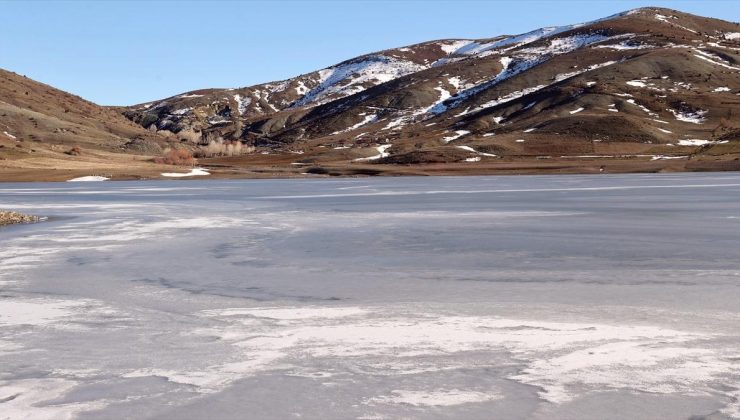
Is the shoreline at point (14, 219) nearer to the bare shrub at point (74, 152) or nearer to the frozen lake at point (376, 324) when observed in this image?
the frozen lake at point (376, 324)

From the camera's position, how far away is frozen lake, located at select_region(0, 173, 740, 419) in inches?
387

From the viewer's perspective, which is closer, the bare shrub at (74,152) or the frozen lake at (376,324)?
the frozen lake at (376,324)

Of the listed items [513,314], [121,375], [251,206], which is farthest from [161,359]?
[251,206]

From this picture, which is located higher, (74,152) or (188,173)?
(74,152)

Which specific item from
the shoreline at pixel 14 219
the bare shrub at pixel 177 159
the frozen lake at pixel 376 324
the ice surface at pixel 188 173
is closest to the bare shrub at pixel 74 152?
the bare shrub at pixel 177 159

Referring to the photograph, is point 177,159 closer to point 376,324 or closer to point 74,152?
point 74,152

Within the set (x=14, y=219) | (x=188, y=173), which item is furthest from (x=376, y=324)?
(x=188, y=173)

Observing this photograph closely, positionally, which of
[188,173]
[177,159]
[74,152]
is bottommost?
[188,173]

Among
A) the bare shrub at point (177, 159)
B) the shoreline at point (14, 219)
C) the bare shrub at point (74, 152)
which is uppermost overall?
the bare shrub at point (74, 152)

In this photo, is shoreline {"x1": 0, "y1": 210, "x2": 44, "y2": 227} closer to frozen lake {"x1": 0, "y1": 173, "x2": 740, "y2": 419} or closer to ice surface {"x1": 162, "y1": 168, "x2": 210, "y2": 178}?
frozen lake {"x1": 0, "y1": 173, "x2": 740, "y2": 419}

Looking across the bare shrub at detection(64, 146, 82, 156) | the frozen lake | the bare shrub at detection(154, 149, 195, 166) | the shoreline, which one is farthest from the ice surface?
the frozen lake

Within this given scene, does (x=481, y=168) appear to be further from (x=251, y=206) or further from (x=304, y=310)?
(x=304, y=310)

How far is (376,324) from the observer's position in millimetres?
13992

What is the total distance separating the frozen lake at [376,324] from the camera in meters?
9.82
